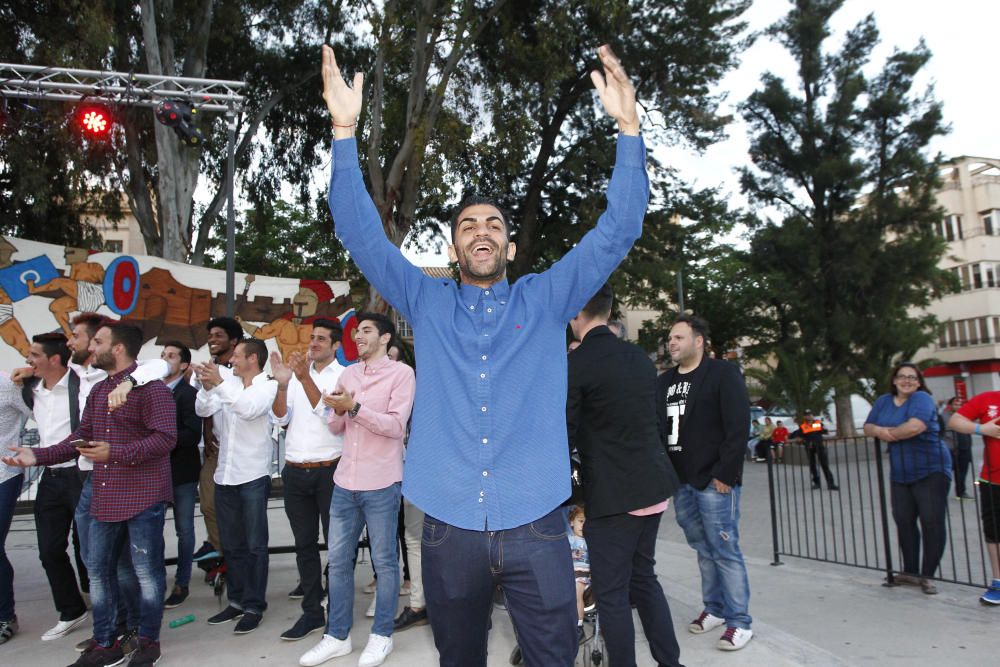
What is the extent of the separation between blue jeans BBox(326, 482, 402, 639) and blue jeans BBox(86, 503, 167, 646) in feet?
3.44

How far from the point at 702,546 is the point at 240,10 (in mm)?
15921

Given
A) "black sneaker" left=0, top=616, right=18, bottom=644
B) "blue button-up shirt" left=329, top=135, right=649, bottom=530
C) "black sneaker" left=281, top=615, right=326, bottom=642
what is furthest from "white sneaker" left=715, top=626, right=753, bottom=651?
"black sneaker" left=0, top=616, right=18, bottom=644

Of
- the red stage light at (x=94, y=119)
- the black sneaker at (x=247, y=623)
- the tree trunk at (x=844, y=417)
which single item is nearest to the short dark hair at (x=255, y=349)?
the black sneaker at (x=247, y=623)

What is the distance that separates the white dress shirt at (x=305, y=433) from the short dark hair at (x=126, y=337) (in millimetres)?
1004

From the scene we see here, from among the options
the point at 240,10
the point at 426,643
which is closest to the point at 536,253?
the point at 240,10

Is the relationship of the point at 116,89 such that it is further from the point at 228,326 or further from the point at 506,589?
the point at 506,589

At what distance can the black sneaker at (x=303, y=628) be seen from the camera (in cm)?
498

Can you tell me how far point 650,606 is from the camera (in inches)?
157

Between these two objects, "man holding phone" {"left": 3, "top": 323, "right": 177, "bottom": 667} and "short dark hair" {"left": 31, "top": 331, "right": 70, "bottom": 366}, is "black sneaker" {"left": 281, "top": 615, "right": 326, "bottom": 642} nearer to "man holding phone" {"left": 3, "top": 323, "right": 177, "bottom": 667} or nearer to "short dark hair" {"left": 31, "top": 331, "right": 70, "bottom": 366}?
"man holding phone" {"left": 3, "top": 323, "right": 177, "bottom": 667}

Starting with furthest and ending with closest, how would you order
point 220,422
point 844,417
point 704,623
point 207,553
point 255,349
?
point 844,417
point 207,553
point 220,422
point 255,349
point 704,623

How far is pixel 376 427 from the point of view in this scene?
175 inches

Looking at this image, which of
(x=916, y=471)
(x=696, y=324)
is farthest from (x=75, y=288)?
(x=916, y=471)

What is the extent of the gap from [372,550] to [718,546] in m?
2.25

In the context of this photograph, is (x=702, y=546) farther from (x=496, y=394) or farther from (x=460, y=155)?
(x=460, y=155)
